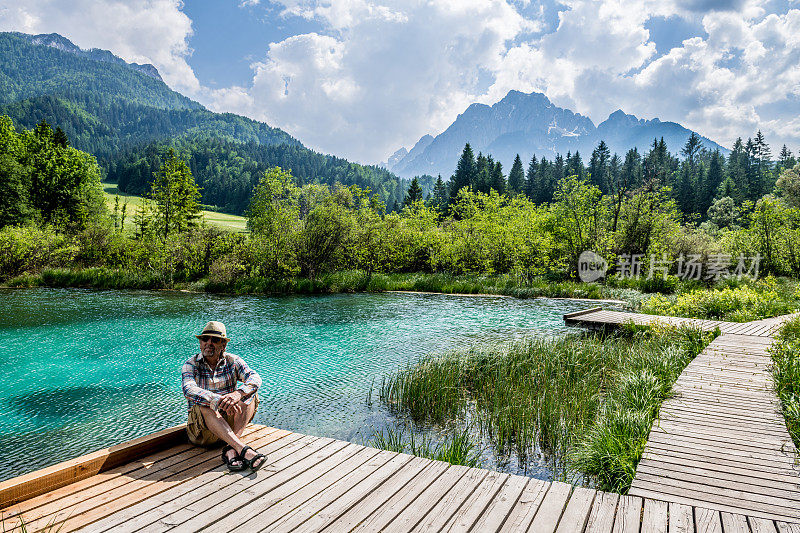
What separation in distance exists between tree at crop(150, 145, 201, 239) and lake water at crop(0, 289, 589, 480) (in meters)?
13.5

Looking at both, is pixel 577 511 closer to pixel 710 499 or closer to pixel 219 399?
pixel 710 499

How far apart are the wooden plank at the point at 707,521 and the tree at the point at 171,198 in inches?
1390

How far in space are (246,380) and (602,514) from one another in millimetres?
3672

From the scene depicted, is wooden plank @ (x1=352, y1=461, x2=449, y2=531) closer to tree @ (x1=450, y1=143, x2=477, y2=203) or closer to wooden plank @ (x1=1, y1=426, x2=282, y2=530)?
wooden plank @ (x1=1, y1=426, x2=282, y2=530)

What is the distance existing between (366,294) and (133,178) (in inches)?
3599

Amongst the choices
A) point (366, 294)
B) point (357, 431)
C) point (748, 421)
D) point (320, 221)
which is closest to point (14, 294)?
point (320, 221)

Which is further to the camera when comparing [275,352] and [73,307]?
[73,307]

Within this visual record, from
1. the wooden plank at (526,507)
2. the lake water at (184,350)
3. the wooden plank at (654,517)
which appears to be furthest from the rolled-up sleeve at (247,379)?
the wooden plank at (654,517)

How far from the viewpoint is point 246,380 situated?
4930mm

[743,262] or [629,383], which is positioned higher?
[743,262]

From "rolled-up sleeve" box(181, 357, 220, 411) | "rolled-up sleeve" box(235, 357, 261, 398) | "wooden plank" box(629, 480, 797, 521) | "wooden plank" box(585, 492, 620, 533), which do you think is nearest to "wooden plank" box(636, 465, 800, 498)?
"wooden plank" box(629, 480, 797, 521)

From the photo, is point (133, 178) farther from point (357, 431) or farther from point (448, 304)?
point (357, 431)

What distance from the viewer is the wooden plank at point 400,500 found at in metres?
3.23

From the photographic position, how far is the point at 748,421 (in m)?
5.43
